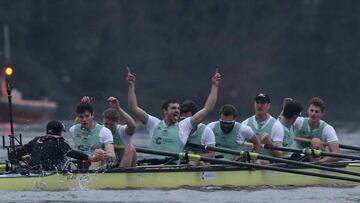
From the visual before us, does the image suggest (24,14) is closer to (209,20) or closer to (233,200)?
(209,20)

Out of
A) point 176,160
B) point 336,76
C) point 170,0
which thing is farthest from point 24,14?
point 176,160

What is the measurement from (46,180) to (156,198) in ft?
4.44

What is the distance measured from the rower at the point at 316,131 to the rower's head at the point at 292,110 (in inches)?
6.6

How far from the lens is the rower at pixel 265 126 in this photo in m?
16.7

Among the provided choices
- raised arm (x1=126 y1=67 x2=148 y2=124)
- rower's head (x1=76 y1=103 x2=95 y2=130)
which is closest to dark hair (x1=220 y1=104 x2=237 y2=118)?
raised arm (x1=126 y1=67 x2=148 y2=124)

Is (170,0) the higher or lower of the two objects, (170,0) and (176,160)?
the higher

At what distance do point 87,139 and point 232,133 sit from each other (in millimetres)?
2220

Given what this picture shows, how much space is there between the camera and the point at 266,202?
1467cm

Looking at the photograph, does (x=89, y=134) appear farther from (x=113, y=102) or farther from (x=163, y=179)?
(x=163, y=179)

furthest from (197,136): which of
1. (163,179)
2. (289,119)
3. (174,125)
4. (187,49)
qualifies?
(187,49)

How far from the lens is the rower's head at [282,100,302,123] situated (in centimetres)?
1688

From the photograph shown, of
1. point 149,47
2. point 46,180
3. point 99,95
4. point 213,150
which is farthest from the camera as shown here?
point 149,47

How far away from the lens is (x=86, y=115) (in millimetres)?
15375

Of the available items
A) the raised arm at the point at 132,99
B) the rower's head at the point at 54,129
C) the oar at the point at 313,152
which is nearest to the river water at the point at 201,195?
the oar at the point at 313,152
